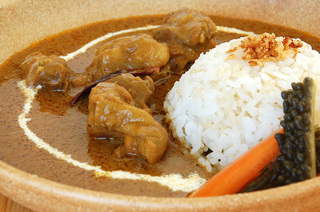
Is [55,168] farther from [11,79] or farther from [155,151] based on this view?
[11,79]

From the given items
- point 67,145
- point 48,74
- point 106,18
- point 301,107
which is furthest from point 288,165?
point 106,18

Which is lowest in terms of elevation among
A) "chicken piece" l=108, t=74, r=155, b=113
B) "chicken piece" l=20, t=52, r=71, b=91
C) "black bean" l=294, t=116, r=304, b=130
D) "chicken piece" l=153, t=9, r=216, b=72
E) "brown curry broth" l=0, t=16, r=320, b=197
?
"brown curry broth" l=0, t=16, r=320, b=197

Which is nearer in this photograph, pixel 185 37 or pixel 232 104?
pixel 232 104

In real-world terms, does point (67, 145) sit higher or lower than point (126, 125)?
lower

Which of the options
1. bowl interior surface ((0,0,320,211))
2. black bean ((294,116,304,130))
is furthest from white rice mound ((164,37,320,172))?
bowl interior surface ((0,0,320,211))

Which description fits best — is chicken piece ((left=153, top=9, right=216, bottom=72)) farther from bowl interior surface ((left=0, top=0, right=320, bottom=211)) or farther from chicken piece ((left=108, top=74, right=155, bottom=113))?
bowl interior surface ((left=0, top=0, right=320, bottom=211))

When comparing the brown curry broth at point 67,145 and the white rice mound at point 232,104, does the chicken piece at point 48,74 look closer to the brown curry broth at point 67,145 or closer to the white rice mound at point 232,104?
the brown curry broth at point 67,145

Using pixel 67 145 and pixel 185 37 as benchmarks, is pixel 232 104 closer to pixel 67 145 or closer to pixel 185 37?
pixel 185 37
